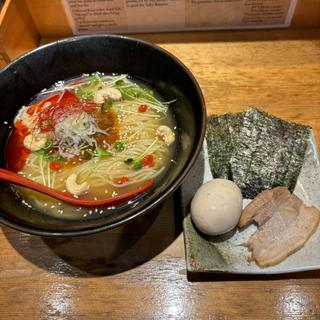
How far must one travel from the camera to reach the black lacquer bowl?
1.30m

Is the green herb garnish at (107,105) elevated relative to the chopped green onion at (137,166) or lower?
elevated

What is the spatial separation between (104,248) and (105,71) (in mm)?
849

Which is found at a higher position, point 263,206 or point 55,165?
point 55,165

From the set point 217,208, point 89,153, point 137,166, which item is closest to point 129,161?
point 137,166

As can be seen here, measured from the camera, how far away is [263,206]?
1495 mm

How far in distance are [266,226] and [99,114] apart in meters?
0.87

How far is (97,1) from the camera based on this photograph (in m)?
2.02

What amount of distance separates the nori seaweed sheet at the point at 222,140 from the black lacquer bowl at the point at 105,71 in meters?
0.19

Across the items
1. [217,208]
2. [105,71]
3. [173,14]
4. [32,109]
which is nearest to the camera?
[217,208]

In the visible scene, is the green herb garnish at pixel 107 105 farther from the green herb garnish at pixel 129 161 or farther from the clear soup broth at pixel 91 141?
the green herb garnish at pixel 129 161

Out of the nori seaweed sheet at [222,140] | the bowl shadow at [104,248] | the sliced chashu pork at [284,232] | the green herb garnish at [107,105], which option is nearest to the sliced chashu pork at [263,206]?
the sliced chashu pork at [284,232]

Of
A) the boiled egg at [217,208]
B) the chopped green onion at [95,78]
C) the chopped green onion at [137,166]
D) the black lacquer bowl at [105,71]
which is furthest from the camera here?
the chopped green onion at [95,78]

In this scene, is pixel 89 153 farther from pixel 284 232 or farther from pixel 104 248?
pixel 284 232

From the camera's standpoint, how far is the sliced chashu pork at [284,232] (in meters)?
1.38
